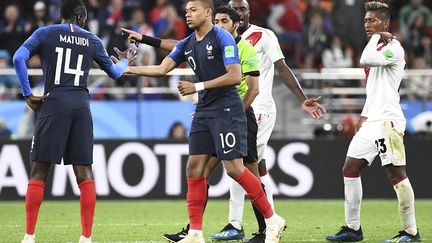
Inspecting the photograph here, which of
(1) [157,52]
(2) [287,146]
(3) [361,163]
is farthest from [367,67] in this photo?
(1) [157,52]

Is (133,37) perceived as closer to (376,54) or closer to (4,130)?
(376,54)

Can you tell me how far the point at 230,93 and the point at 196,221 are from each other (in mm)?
1275

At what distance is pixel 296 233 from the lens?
35.7ft

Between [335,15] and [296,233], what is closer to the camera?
[296,233]

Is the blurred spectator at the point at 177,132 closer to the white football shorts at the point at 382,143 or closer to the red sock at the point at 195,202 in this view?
the white football shorts at the point at 382,143

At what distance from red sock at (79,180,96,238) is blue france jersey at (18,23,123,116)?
0.77m

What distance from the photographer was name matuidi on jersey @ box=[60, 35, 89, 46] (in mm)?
9000

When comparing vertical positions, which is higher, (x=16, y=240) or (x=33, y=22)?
(x=33, y=22)

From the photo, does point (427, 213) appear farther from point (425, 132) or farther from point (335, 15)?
point (335, 15)

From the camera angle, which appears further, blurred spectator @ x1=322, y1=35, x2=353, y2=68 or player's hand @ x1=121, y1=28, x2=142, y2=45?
blurred spectator @ x1=322, y1=35, x2=353, y2=68

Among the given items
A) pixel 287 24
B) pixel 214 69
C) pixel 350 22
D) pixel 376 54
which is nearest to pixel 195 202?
pixel 214 69

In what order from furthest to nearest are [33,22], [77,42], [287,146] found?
[33,22] → [287,146] → [77,42]

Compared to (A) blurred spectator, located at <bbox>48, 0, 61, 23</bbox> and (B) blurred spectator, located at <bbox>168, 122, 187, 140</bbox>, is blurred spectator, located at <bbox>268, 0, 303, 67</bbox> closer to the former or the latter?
(B) blurred spectator, located at <bbox>168, 122, 187, 140</bbox>

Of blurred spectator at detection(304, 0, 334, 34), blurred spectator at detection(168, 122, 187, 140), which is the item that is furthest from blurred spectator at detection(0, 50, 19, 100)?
blurred spectator at detection(304, 0, 334, 34)
